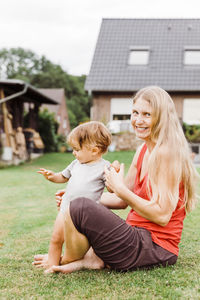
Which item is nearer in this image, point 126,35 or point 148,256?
point 148,256

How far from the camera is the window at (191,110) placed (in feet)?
54.0

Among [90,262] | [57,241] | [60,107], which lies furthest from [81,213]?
[60,107]

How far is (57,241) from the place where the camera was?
2.39m

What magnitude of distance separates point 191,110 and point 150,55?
337cm

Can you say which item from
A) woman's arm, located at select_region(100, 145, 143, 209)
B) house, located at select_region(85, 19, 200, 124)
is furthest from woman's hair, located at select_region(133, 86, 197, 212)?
house, located at select_region(85, 19, 200, 124)

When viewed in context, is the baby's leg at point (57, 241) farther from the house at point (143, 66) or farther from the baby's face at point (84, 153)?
the house at point (143, 66)

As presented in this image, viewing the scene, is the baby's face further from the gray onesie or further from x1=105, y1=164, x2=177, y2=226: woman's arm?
x1=105, y1=164, x2=177, y2=226: woman's arm

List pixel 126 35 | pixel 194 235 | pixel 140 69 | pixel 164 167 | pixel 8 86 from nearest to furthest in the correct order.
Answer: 1. pixel 164 167
2. pixel 194 235
3. pixel 8 86
4. pixel 140 69
5. pixel 126 35

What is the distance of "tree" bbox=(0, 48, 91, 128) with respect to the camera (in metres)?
47.0

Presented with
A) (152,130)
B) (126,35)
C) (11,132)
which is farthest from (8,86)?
(152,130)

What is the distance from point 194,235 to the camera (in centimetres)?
344

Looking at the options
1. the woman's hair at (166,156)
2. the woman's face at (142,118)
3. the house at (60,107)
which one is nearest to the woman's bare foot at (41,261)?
the woman's hair at (166,156)

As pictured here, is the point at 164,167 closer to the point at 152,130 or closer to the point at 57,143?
the point at 152,130

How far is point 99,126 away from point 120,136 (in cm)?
1337
